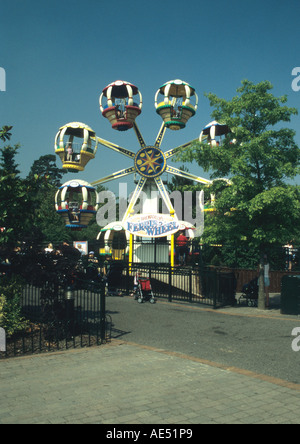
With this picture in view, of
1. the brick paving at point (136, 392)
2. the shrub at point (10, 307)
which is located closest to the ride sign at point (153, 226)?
the shrub at point (10, 307)

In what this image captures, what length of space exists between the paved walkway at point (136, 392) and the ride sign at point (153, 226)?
12542mm

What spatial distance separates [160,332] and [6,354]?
4.01m

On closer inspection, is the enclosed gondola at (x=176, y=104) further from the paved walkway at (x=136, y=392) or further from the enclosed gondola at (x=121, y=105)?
the paved walkway at (x=136, y=392)

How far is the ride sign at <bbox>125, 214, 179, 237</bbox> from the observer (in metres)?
20.4

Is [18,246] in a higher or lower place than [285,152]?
lower

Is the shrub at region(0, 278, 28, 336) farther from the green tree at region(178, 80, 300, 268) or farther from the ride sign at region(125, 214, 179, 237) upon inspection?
the ride sign at region(125, 214, 179, 237)

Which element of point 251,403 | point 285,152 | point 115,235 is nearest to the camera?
point 251,403

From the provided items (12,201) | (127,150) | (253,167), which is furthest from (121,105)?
(12,201)

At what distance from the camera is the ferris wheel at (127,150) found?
80.9 ft

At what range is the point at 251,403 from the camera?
554 cm

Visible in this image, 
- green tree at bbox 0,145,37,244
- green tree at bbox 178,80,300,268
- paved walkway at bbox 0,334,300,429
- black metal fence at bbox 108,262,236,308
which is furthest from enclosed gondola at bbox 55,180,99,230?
paved walkway at bbox 0,334,300,429
